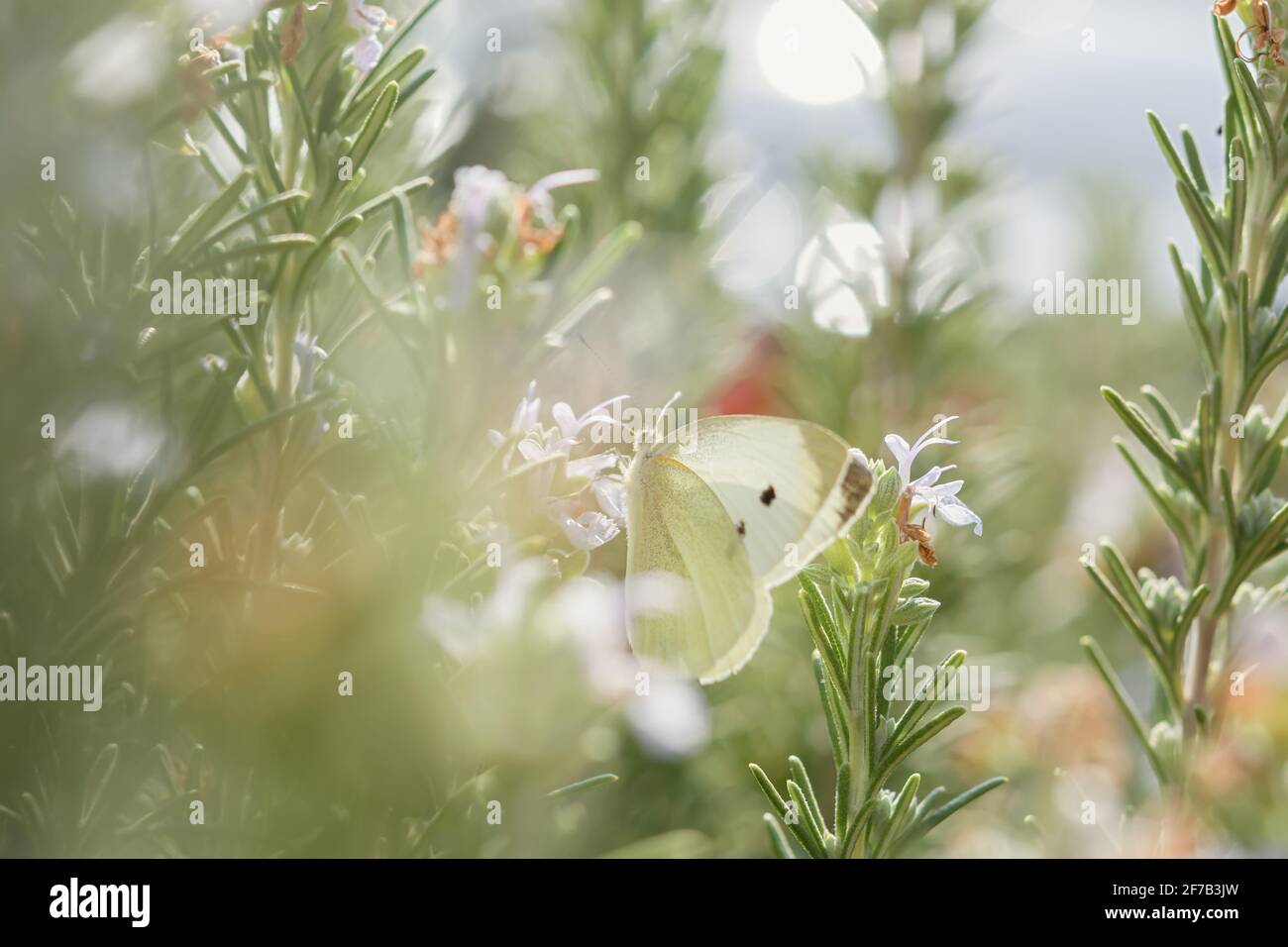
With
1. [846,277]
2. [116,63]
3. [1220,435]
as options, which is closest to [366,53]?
[116,63]

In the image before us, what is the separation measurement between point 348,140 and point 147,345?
19 cm

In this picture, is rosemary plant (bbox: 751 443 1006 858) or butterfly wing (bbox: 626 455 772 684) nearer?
rosemary plant (bbox: 751 443 1006 858)

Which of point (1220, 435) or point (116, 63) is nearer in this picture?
point (116, 63)

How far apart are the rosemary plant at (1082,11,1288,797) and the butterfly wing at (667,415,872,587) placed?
0.62ft

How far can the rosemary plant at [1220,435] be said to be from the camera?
Answer: 636 millimetres

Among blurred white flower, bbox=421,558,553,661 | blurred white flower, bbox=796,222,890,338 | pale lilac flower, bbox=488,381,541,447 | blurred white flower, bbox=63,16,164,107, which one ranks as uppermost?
blurred white flower, bbox=796,222,890,338

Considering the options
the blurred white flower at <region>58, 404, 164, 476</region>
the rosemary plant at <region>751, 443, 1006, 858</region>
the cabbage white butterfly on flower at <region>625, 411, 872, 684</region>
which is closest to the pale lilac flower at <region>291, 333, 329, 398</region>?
the blurred white flower at <region>58, 404, 164, 476</region>

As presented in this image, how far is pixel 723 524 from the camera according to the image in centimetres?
74

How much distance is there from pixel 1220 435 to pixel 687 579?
0.40 m

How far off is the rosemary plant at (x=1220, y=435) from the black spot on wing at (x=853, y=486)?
18 centimetres

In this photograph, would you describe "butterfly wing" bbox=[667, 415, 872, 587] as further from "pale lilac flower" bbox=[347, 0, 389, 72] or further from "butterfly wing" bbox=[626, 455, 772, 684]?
"pale lilac flower" bbox=[347, 0, 389, 72]

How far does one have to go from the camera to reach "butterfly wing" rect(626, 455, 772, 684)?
66cm

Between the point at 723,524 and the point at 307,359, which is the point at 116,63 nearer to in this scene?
the point at 307,359

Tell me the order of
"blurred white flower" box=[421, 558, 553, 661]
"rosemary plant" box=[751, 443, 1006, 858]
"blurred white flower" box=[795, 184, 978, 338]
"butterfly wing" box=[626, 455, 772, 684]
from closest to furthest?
"blurred white flower" box=[421, 558, 553, 661]
"rosemary plant" box=[751, 443, 1006, 858]
"butterfly wing" box=[626, 455, 772, 684]
"blurred white flower" box=[795, 184, 978, 338]
